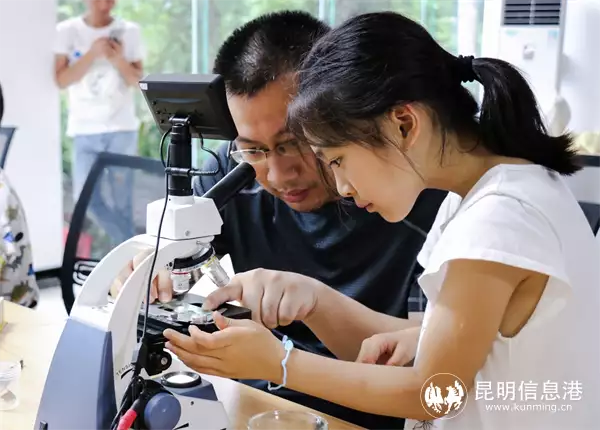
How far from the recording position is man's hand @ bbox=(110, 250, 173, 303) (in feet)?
3.45

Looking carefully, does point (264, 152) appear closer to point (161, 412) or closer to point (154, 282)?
point (154, 282)

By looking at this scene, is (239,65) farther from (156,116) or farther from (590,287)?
(590,287)

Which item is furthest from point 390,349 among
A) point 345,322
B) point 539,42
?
point 539,42

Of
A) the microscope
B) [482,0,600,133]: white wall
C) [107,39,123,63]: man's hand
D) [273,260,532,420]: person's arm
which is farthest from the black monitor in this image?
[107,39,123,63]: man's hand

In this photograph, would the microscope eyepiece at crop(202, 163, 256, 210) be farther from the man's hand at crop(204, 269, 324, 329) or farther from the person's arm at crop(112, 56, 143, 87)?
the person's arm at crop(112, 56, 143, 87)

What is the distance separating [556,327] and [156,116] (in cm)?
64

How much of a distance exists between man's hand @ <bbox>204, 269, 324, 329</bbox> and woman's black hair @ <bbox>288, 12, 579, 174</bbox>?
30cm

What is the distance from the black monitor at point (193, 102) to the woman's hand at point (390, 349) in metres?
0.45

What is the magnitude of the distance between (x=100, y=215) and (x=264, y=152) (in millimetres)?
838

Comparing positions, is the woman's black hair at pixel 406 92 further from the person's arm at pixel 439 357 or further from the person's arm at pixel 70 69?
the person's arm at pixel 70 69

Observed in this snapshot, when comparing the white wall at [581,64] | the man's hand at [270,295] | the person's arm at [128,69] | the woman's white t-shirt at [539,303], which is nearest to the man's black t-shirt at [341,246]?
the man's hand at [270,295]

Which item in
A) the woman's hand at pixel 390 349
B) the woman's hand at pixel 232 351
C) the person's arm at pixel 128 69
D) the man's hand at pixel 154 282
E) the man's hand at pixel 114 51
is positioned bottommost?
the woman's hand at pixel 390 349

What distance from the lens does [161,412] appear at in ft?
3.17

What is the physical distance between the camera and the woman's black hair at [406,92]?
106cm
